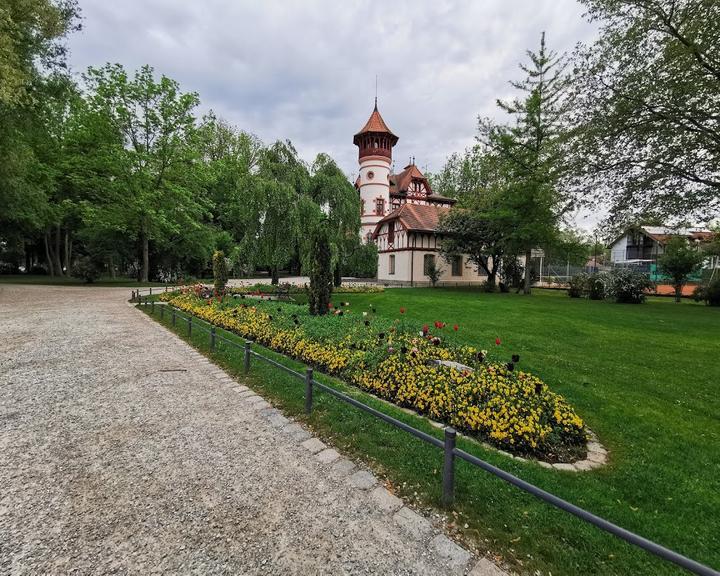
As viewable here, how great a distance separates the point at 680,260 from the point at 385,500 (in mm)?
27296

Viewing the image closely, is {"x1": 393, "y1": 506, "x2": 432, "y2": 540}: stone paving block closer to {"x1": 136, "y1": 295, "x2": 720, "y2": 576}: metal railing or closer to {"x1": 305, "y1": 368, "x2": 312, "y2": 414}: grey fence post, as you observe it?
{"x1": 136, "y1": 295, "x2": 720, "y2": 576}: metal railing

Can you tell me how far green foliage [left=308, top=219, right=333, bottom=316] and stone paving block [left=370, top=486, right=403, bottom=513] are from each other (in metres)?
7.25

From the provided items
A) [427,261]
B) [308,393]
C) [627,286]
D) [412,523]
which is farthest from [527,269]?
[412,523]

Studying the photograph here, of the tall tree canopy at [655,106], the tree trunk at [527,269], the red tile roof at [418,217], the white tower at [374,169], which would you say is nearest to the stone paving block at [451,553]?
the tall tree canopy at [655,106]

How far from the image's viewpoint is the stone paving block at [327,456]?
3.48 meters

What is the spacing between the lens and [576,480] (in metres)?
3.18

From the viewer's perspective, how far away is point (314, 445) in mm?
3770

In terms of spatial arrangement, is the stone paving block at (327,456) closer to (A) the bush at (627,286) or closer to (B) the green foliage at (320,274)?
(B) the green foliage at (320,274)

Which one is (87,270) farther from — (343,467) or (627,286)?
(627,286)

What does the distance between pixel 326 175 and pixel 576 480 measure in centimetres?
1810

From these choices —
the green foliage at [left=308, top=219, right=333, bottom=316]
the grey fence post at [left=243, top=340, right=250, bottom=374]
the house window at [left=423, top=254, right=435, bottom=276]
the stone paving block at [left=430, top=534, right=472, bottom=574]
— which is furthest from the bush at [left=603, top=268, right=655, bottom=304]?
the stone paving block at [left=430, top=534, right=472, bottom=574]

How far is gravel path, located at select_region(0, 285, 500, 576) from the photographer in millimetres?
2271

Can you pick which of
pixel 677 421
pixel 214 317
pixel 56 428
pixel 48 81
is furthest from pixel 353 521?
pixel 48 81

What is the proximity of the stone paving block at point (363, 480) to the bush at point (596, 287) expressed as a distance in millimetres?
23282
